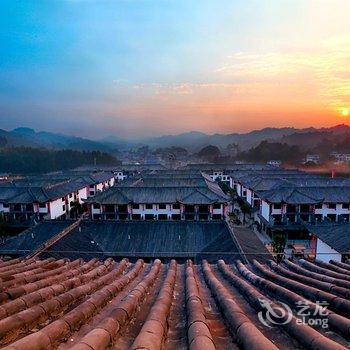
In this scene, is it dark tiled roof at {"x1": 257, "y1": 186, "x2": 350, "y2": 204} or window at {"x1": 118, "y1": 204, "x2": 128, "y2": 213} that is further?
window at {"x1": 118, "y1": 204, "x2": 128, "y2": 213}

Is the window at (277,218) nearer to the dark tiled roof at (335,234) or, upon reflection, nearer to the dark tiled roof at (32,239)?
the dark tiled roof at (335,234)

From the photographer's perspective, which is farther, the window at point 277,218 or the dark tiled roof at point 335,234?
the window at point 277,218

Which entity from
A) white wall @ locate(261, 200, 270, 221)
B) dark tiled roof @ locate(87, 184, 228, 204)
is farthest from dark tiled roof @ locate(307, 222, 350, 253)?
dark tiled roof @ locate(87, 184, 228, 204)

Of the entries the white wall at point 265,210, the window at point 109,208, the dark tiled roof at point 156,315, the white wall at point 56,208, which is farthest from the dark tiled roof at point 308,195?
the dark tiled roof at point 156,315

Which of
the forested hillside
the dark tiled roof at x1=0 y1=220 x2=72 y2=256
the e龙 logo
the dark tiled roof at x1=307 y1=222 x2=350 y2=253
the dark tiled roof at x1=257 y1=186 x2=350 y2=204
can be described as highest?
the forested hillside

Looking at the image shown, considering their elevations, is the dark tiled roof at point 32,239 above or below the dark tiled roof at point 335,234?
below

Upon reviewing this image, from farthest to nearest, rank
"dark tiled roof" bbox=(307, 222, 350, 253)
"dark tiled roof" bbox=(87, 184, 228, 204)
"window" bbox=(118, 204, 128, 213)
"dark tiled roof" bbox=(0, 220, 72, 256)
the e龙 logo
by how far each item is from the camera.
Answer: "window" bbox=(118, 204, 128, 213) < "dark tiled roof" bbox=(87, 184, 228, 204) < "dark tiled roof" bbox=(0, 220, 72, 256) < "dark tiled roof" bbox=(307, 222, 350, 253) < the e龙 logo

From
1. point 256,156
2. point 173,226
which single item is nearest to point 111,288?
point 173,226

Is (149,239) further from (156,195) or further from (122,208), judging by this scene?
(122,208)

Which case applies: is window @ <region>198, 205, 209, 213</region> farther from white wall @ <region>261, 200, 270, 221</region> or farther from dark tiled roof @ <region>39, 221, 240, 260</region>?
dark tiled roof @ <region>39, 221, 240, 260</region>
